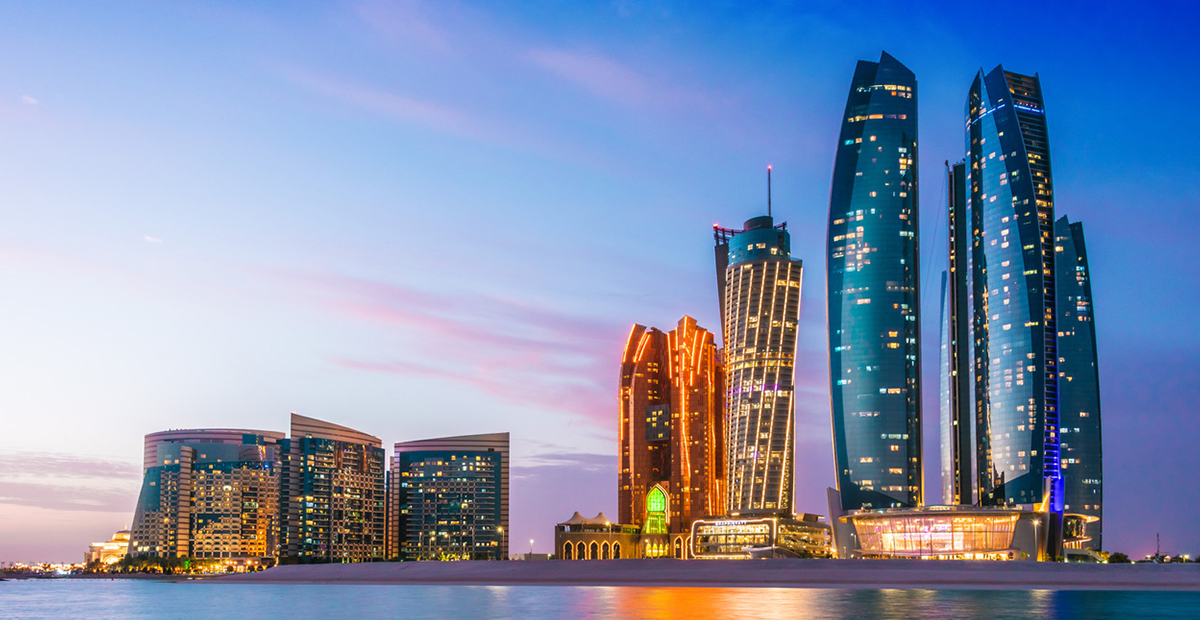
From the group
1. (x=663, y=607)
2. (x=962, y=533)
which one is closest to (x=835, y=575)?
(x=962, y=533)

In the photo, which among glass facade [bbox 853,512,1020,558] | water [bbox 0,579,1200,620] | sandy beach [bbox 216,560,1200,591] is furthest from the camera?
glass facade [bbox 853,512,1020,558]

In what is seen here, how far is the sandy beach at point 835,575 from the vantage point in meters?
131

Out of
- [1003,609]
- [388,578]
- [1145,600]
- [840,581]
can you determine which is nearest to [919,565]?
[840,581]

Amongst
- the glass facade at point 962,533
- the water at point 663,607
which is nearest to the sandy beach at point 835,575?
the water at point 663,607

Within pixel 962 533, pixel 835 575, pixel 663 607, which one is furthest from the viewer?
pixel 962 533

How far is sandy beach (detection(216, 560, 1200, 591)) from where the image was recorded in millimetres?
131375

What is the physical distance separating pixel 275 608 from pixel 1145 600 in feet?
256

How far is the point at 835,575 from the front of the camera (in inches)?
5581

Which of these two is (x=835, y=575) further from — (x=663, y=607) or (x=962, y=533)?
(x=663, y=607)

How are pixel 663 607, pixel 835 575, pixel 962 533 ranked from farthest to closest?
pixel 962 533 → pixel 835 575 → pixel 663 607

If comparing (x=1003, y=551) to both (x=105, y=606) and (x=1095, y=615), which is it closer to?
(x=1095, y=615)

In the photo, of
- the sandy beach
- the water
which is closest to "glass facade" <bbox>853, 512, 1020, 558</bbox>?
the sandy beach

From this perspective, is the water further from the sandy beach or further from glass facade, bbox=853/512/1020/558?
glass facade, bbox=853/512/1020/558

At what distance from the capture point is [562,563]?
167 m
